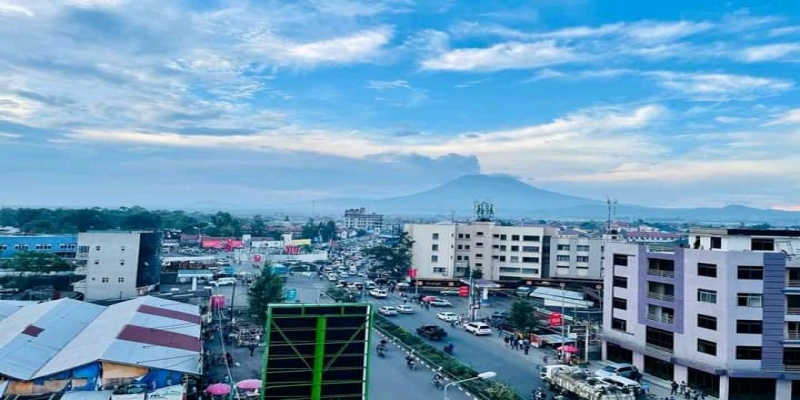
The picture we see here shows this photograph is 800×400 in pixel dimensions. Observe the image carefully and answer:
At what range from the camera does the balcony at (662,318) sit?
962 inches

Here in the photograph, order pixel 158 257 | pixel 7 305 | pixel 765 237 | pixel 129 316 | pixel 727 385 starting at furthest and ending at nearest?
pixel 158 257, pixel 7 305, pixel 129 316, pixel 765 237, pixel 727 385

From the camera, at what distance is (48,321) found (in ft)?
81.4

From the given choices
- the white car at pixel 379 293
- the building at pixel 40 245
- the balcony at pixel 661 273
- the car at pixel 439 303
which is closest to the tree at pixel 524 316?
the balcony at pixel 661 273

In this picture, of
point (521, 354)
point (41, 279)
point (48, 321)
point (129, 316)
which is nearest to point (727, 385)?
point (521, 354)

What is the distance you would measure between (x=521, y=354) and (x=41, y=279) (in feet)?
129

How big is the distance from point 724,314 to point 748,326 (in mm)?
975

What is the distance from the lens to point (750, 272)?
22.1 meters

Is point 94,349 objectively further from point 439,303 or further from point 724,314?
point 439,303

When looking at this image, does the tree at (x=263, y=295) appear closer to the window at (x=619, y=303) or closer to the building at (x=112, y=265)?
the building at (x=112, y=265)

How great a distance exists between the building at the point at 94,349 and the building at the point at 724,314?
19642 millimetres

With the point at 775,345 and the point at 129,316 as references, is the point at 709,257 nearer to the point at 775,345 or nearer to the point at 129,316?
the point at 775,345

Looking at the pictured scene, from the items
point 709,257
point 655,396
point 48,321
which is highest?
point 709,257

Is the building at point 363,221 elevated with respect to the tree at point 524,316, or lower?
elevated

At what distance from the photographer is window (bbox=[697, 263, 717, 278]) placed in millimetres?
22703
